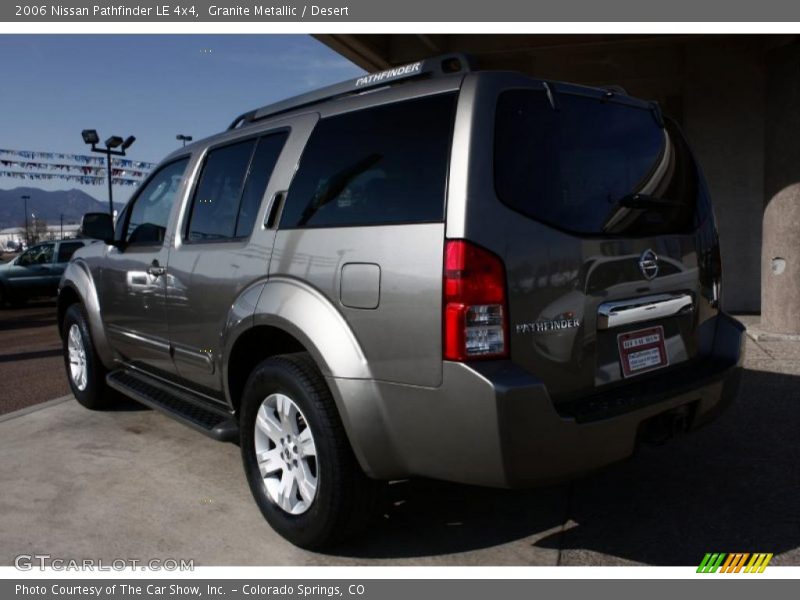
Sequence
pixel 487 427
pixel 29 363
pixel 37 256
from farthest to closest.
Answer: pixel 37 256 < pixel 29 363 < pixel 487 427

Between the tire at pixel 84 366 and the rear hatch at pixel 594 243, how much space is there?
378cm

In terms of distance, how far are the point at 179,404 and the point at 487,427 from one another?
2.26 metres

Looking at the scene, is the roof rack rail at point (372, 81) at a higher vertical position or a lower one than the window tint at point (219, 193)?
higher

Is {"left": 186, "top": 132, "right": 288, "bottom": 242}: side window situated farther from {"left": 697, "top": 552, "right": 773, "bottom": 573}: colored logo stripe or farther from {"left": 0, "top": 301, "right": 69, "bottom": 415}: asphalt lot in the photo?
{"left": 0, "top": 301, "right": 69, "bottom": 415}: asphalt lot

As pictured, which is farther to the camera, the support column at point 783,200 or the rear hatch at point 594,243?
the support column at point 783,200

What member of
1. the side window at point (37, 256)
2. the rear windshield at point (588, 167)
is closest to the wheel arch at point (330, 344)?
the rear windshield at point (588, 167)

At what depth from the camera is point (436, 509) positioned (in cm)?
354

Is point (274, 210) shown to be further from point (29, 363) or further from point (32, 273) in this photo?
point (32, 273)

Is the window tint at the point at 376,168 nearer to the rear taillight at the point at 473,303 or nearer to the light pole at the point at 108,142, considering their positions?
the rear taillight at the point at 473,303

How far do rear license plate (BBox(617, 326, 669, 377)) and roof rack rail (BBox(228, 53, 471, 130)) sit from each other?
1.26 metres

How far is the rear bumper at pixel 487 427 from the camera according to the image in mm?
2434

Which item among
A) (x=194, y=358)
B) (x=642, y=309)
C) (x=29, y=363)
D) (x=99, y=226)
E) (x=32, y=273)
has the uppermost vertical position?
(x=99, y=226)

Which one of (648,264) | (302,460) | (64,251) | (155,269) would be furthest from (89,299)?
(64,251)

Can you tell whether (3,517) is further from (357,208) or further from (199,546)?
(357,208)
